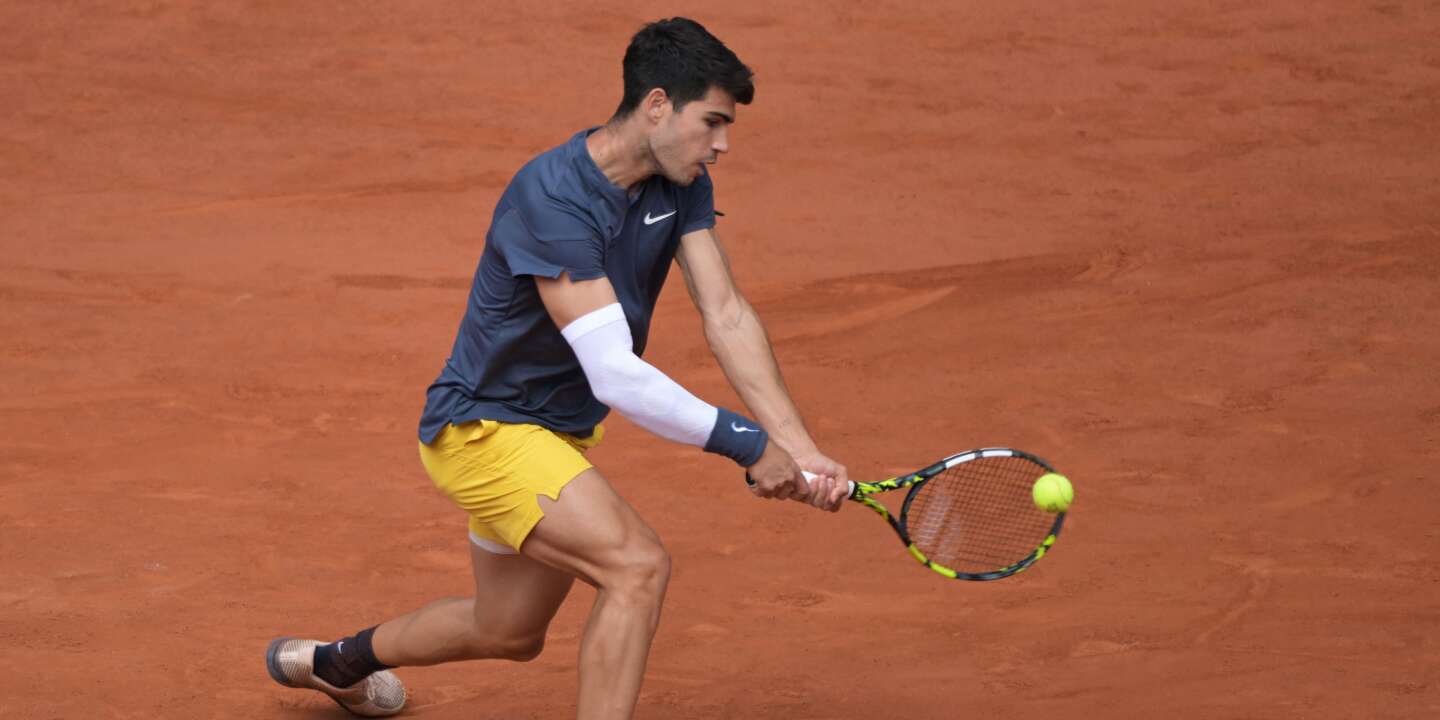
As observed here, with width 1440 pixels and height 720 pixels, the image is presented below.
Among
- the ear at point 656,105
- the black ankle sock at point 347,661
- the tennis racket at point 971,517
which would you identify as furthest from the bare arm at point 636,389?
the black ankle sock at point 347,661

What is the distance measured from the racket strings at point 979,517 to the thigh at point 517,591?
958mm

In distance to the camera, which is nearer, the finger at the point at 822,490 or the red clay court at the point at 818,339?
the finger at the point at 822,490

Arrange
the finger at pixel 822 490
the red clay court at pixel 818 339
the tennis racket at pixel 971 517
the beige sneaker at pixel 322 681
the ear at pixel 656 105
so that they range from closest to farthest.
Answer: the ear at pixel 656 105 < the finger at pixel 822 490 < the tennis racket at pixel 971 517 < the beige sneaker at pixel 322 681 < the red clay court at pixel 818 339

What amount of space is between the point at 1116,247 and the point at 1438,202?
2144 mm

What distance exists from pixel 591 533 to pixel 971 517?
1.60m

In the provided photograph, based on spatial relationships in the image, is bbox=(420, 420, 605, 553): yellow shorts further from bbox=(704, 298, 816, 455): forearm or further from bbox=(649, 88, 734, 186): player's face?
bbox=(649, 88, 734, 186): player's face

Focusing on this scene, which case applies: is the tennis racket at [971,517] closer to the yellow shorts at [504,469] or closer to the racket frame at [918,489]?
the racket frame at [918,489]

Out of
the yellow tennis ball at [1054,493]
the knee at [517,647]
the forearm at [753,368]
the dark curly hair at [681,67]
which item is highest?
the dark curly hair at [681,67]

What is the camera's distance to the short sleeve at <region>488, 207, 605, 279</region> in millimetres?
4102

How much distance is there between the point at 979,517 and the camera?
537 centimetres

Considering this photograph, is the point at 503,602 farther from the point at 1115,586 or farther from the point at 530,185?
the point at 1115,586

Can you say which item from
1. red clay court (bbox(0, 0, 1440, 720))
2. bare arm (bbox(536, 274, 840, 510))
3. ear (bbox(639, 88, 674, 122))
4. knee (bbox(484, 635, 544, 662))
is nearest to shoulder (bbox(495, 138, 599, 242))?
bare arm (bbox(536, 274, 840, 510))

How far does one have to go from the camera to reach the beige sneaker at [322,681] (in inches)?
202

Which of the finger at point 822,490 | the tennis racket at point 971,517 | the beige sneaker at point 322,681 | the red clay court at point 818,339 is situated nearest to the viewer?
the finger at point 822,490
